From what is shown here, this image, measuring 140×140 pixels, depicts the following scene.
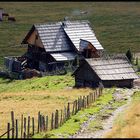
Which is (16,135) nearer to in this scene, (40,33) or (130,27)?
(40,33)

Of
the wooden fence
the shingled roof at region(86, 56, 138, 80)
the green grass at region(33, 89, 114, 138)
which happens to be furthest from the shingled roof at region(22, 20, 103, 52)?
the wooden fence

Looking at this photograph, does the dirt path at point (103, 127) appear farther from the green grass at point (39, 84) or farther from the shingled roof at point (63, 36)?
the shingled roof at point (63, 36)

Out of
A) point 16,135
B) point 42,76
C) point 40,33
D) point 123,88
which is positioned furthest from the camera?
point 40,33

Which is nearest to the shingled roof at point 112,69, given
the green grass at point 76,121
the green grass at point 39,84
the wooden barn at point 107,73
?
the wooden barn at point 107,73

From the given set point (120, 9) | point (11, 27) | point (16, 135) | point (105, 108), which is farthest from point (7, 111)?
point (120, 9)

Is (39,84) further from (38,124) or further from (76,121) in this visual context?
(38,124)

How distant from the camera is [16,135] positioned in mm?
31969

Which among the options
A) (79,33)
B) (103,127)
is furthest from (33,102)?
(79,33)

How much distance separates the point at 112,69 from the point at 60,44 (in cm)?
1575

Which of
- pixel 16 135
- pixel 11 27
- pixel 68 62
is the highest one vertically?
pixel 11 27

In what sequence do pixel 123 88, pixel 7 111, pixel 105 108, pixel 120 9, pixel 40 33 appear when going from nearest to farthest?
pixel 105 108, pixel 7 111, pixel 123 88, pixel 40 33, pixel 120 9

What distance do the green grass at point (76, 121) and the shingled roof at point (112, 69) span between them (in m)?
8.53

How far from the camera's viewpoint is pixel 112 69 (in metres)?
57.2

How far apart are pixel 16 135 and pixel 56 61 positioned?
37616 mm
